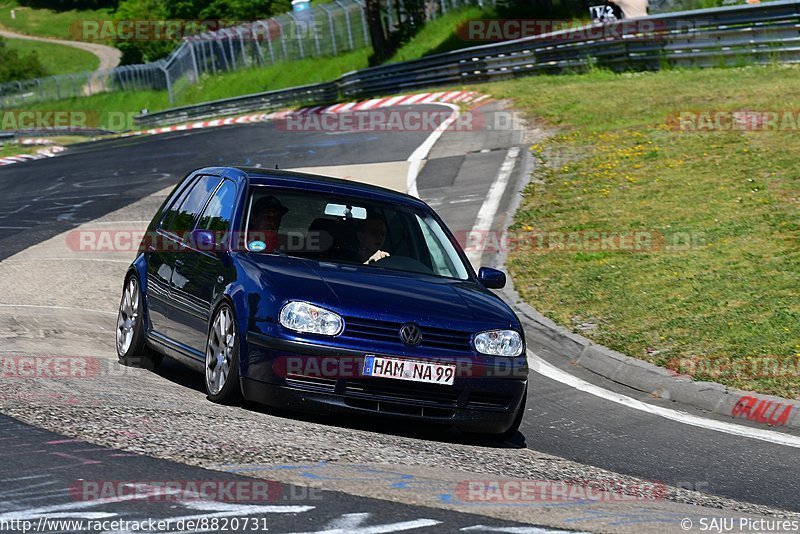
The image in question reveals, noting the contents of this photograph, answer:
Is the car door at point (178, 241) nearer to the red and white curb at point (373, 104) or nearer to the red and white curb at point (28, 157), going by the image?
the red and white curb at point (373, 104)

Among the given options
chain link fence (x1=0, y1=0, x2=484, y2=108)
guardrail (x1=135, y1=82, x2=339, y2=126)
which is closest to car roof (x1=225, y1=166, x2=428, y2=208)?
guardrail (x1=135, y1=82, x2=339, y2=126)

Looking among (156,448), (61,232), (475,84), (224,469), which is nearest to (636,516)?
(224,469)

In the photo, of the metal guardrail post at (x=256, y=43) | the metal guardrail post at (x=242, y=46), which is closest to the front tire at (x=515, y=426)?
the metal guardrail post at (x=256, y=43)

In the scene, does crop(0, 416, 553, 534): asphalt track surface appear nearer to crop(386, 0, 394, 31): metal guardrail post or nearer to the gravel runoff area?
the gravel runoff area

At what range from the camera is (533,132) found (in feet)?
84.4

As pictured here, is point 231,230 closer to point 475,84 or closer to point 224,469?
point 224,469

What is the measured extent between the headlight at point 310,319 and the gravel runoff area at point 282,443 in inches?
22.6

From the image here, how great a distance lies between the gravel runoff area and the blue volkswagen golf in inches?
9.5

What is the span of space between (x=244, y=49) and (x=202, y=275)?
207 ft

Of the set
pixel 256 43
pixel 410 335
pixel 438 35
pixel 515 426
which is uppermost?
pixel 410 335

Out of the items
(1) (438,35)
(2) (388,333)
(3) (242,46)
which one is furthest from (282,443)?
(3) (242,46)

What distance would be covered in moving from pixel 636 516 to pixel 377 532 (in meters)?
1.48

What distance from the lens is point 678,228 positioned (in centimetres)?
1593

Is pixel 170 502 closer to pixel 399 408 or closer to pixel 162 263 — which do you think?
pixel 399 408
